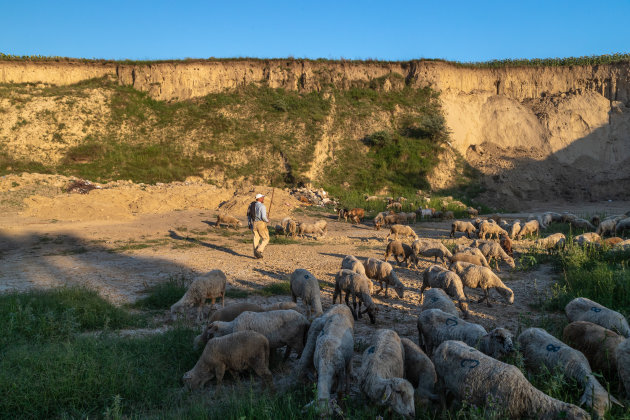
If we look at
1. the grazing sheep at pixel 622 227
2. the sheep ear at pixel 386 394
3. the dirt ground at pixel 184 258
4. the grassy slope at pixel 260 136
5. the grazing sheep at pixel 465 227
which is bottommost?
the dirt ground at pixel 184 258

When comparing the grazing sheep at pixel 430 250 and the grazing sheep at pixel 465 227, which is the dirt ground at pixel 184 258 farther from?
the grazing sheep at pixel 465 227

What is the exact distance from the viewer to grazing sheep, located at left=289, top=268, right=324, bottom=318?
8.22 m

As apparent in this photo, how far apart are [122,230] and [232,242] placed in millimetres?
5677

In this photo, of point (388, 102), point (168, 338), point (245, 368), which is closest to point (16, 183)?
point (168, 338)

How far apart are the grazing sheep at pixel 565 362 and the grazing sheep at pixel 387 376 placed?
165 cm

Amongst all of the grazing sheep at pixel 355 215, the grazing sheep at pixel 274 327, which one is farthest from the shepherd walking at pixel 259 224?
the grazing sheep at pixel 355 215

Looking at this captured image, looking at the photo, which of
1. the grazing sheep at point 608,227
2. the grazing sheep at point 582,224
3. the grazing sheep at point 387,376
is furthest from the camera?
the grazing sheep at point 582,224

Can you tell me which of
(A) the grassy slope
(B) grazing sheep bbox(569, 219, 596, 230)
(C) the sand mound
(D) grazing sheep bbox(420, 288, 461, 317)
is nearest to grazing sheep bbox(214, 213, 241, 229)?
(C) the sand mound

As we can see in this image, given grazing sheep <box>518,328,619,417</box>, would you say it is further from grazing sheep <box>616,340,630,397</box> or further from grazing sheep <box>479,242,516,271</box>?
grazing sheep <box>479,242,516,271</box>

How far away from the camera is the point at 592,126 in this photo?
4153cm

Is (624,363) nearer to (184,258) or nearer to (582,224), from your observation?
(184,258)

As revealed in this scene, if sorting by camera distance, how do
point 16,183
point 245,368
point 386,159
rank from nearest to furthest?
1. point 245,368
2. point 16,183
3. point 386,159

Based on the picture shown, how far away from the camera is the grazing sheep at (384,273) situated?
997 centimetres

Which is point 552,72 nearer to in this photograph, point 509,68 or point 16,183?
point 509,68
